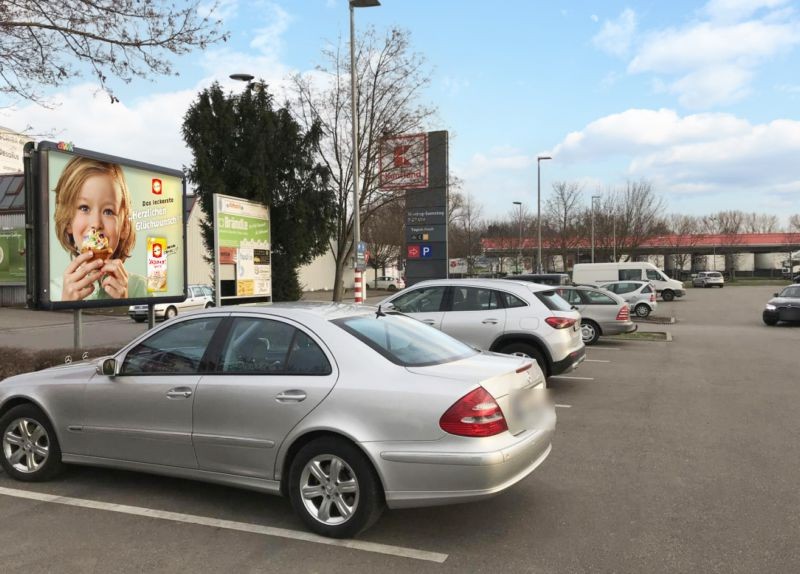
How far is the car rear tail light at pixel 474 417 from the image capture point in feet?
12.3

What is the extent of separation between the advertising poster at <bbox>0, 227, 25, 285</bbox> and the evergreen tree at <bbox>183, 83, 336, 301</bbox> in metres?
23.1

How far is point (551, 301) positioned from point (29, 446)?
22.2 feet

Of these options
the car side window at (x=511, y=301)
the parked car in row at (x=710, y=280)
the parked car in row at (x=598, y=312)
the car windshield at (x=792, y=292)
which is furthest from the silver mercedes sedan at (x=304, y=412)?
the parked car in row at (x=710, y=280)

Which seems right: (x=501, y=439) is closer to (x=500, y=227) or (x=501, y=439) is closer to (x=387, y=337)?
(x=387, y=337)

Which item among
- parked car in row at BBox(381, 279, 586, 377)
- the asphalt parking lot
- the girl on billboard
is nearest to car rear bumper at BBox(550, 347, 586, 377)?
parked car in row at BBox(381, 279, 586, 377)

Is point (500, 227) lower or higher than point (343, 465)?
higher

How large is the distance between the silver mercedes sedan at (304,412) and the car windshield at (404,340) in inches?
0.6

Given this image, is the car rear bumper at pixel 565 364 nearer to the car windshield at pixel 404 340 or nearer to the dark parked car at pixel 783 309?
the car windshield at pixel 404 340

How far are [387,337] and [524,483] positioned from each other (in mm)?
1713

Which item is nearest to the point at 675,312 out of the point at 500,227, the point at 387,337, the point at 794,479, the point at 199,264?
the point at 794,479

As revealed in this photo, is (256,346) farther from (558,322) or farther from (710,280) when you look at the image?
(710,280)

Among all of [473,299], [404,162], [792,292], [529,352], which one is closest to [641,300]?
[792,292]

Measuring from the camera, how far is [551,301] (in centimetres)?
925

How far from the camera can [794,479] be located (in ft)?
16.8
